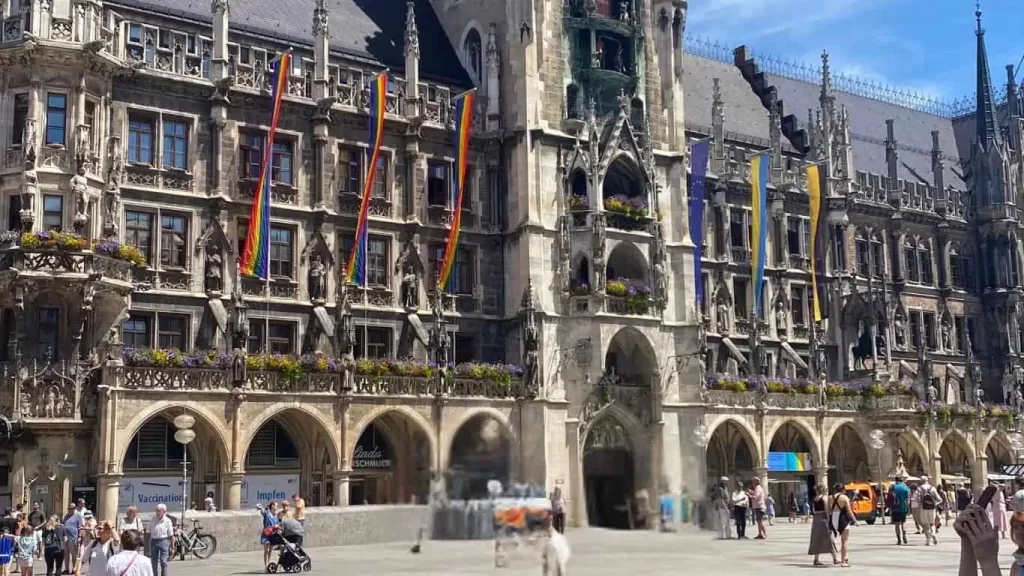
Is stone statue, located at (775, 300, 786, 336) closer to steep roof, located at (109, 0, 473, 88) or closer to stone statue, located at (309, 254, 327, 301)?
steep roof, located at (109, 0, 473, 88)

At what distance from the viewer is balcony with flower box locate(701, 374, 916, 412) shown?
173 ft

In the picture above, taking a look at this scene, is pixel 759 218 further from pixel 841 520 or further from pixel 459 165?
pixel 841 520

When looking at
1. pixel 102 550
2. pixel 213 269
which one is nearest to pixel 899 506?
pixel 102 550

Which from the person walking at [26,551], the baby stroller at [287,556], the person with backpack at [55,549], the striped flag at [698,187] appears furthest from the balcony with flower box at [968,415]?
the person walking at [26,551]

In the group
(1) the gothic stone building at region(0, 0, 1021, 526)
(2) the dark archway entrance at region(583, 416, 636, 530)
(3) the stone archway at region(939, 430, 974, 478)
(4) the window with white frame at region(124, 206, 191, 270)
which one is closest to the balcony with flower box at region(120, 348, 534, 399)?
(1) the gothic stone building at region(0, 0, 1021, 526)

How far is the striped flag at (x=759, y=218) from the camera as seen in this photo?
55.2 metres

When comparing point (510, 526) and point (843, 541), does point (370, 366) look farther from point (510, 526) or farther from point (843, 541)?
point (510, 526)

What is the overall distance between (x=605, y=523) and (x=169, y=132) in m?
27.9

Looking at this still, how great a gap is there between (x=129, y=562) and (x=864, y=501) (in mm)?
39811

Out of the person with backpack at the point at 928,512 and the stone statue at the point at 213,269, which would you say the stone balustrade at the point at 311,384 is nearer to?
the stone statue at the point at 213,269

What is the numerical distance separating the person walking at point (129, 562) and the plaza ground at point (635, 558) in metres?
3.57

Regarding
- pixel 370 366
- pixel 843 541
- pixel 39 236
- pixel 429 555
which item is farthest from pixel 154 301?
pixel 429 555

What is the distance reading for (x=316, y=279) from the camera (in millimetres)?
43406

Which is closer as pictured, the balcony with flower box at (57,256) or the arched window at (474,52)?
the balcony with flower box at (57,256)
